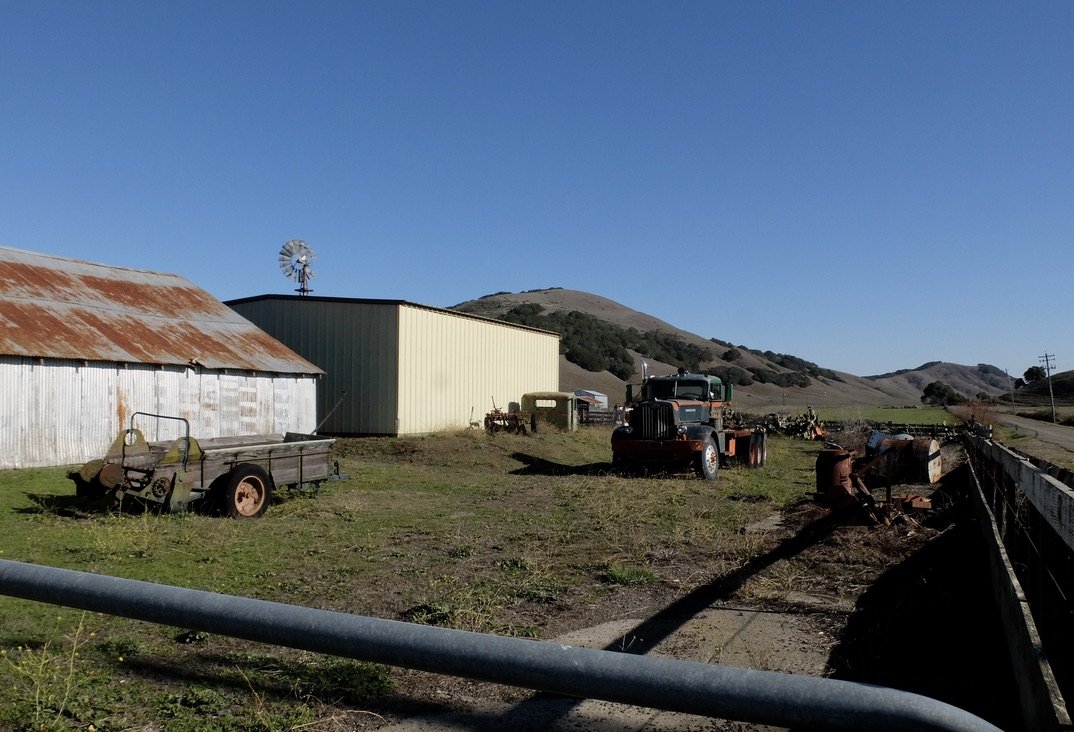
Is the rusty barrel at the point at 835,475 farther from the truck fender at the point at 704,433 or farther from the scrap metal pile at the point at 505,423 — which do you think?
the scrap metal pile at the point at 505,423

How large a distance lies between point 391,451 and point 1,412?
9.53 meters

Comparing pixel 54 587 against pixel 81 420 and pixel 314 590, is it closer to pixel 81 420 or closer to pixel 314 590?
pixel 314 590

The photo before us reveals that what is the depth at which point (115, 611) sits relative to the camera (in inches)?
80.4

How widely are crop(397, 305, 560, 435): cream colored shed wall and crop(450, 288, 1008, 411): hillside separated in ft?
116

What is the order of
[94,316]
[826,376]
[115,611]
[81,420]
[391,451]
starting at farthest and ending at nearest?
[826,376] → [391,451] → [94,316] → [81,420] → [115,611]

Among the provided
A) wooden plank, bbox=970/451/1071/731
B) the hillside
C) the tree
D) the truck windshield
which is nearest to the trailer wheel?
wooden plank, bbox=970/451/1071/731

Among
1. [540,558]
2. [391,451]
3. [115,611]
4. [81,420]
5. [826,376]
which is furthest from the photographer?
[826,376]

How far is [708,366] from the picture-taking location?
98000 mm

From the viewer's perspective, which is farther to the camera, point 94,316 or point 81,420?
point 94,316

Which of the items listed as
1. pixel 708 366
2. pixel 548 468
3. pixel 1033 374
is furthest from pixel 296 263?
pixel 1033 374

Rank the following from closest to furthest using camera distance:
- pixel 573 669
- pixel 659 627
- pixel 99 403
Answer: pixel 573 669
pixel 659 627
pixel 99 403

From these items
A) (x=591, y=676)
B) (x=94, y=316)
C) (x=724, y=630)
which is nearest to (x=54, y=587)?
(x=591, y=676)

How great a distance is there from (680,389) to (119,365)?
1278cm

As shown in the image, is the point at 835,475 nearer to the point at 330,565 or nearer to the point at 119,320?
the point at 330,565
